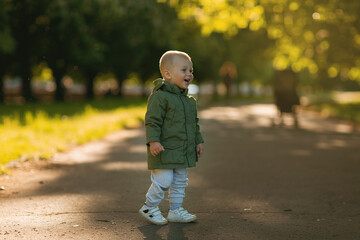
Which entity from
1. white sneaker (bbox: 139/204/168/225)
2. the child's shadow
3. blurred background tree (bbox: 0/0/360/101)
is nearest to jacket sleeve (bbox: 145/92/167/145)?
white sneaker (bbox: 139/204/168/225)

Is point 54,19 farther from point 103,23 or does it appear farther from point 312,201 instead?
point 312,201

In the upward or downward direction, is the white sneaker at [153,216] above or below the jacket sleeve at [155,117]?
below

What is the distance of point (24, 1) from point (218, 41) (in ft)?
77.1

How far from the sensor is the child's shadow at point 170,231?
3.94 meters

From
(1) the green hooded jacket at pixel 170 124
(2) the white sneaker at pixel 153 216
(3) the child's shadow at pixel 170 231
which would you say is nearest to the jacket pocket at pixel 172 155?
(1) the green hooded jacket at pixel 170 124

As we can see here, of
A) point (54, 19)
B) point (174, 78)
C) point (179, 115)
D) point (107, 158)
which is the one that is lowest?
point (107, 158)

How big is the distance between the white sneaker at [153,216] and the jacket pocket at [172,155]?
0.44 m

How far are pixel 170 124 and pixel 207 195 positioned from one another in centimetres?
157

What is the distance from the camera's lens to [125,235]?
398 centimetres

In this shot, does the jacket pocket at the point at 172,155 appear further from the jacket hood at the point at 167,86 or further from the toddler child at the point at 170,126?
the jacket hood at the point at 167,86

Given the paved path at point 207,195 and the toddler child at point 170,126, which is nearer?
the paved path at point 207,195

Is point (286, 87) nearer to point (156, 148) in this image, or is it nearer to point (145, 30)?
point (156, 148)

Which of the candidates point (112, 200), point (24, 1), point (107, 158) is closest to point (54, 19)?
point (24, 1)

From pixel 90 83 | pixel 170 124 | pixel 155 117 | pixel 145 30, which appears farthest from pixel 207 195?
pixel 90 83
